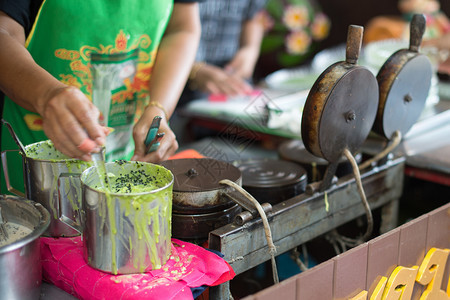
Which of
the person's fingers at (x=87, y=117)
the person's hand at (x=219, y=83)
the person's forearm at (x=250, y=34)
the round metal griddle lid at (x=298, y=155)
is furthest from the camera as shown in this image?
the person's forearm at (x=250, y=34)

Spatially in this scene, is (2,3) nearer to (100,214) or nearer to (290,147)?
(100,214)

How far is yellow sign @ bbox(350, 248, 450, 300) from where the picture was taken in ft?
3.86

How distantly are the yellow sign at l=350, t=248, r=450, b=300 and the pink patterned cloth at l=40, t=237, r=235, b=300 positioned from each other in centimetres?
34

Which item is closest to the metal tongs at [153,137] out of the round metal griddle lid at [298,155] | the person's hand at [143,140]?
the person's hand at [143,140]

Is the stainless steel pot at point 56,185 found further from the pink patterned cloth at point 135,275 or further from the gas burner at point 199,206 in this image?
the gas burner at point 199,206

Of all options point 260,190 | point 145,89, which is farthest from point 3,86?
point 260,190

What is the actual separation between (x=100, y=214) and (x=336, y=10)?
480 cm

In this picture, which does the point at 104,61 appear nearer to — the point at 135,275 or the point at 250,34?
the point at 135,275

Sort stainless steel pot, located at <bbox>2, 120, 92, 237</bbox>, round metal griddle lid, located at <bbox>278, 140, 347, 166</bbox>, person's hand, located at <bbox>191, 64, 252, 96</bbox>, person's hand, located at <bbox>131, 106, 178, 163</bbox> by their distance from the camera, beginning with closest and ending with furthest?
stainless steel pot, located at <bbox>2, 120, 92, 237</bbox>
person's hand, located at <bbox>131, 106, 178, 163</bbox>
round metal griddle lid, located at <bbox>278, 140, 347, 166</bbox>
person's hand, located at <bbox>191, 64, 252, 96</bbox>

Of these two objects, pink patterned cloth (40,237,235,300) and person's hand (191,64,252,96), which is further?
person's hand (191,64,252,96)

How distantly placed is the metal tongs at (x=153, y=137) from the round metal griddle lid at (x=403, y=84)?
2.04 ft

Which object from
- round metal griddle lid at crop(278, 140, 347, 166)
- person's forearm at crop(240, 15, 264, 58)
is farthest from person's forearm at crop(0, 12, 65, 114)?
person's forearm at crop(240, 15, 264, 58)

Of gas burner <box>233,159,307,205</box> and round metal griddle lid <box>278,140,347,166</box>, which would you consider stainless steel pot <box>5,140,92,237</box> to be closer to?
gas burner <box>233,159,307,205</box>

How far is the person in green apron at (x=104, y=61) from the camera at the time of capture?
1.21 m
